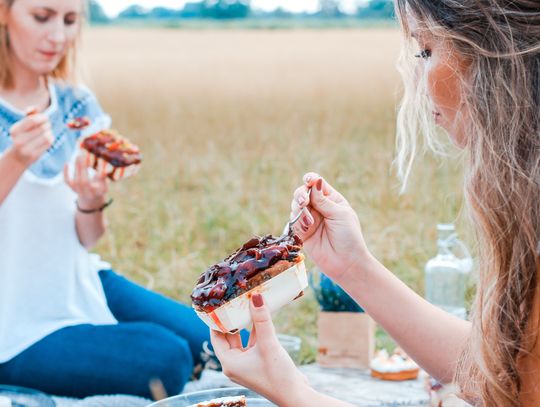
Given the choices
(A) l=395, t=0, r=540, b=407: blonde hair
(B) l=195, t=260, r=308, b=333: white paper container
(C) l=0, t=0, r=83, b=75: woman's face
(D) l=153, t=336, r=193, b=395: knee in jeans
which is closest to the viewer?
(A) l=395, t=0, r=540, b=407: blonde hair

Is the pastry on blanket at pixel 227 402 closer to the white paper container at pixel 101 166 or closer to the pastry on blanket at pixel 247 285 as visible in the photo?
the pastry on blanket at pixel 247 285

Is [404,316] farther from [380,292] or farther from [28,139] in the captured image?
[28,139]

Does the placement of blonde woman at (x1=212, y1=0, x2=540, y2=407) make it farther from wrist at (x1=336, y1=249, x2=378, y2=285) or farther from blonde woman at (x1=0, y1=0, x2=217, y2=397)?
blonde woman at (x1=0, y1=0, x2=217, y2=397)

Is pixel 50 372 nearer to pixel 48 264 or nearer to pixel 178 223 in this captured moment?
pixel 48 264

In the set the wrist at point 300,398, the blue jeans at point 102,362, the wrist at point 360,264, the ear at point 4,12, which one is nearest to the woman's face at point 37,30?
the ear at point 4,12

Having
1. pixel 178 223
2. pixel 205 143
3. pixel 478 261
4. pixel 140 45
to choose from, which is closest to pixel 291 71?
pixel 140 45

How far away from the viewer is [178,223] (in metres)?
5.97

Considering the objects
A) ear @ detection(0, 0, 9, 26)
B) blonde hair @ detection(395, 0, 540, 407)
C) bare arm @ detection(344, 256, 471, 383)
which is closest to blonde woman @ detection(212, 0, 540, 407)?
blonde hair @ detection(395, 0, 540, 407)

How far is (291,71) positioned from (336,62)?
58.3 inches

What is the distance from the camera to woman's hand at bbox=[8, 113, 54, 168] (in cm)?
282

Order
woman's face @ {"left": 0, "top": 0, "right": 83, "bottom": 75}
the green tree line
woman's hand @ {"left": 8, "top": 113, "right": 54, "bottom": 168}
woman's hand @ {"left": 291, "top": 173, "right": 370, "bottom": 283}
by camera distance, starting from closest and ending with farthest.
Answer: woman's hand @ {"left": 291, "top": 173, "right": 370, "bottom": 283} → woman's hand @ {"left": 8, "top": 113, "right": 54, "bottom": 168} → woman's face @ {"left": 0, "top": 0, "right": 83, "bottom": 75} → the green tree line

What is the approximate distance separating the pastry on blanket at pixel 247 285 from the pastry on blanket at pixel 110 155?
1389mm

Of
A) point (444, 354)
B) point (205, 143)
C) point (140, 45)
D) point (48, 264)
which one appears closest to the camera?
point (444, 354)

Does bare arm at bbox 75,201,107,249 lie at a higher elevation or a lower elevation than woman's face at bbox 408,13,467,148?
lower
